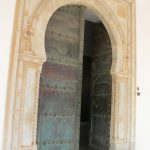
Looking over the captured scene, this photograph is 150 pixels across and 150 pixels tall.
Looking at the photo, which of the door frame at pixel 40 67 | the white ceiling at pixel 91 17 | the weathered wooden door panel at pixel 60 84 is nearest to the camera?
the door frame at pixel 40 67

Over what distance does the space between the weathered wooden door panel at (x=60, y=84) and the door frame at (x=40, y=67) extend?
1.15 ft

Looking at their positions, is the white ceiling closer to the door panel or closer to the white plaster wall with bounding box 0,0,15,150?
the door panel

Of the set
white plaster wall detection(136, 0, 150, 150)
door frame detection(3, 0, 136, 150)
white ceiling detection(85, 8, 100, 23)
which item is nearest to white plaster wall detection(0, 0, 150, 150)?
white plaster wall detection(136, 0, 150, 150)

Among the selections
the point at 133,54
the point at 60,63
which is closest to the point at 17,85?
the point at 60,63

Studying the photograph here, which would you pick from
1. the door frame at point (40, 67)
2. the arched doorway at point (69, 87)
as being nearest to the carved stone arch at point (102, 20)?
the door frame at point (40, 67)

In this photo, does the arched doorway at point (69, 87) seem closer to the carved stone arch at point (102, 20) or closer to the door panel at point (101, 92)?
the door panel at point (101, 92)

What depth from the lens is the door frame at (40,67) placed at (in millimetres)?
2980

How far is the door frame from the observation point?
298cm

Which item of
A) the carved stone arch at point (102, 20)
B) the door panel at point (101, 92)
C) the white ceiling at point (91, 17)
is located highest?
the white ceiling at point (91, 17)

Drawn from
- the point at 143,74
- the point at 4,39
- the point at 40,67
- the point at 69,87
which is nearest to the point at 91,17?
the point at 143,74

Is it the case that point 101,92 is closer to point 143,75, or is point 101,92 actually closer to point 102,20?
point 143,75

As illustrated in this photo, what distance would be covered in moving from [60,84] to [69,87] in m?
0.18

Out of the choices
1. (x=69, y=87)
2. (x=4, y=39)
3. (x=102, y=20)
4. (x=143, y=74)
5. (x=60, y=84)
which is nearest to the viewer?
(x=4, y=39)

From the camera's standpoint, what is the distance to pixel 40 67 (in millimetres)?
3256
